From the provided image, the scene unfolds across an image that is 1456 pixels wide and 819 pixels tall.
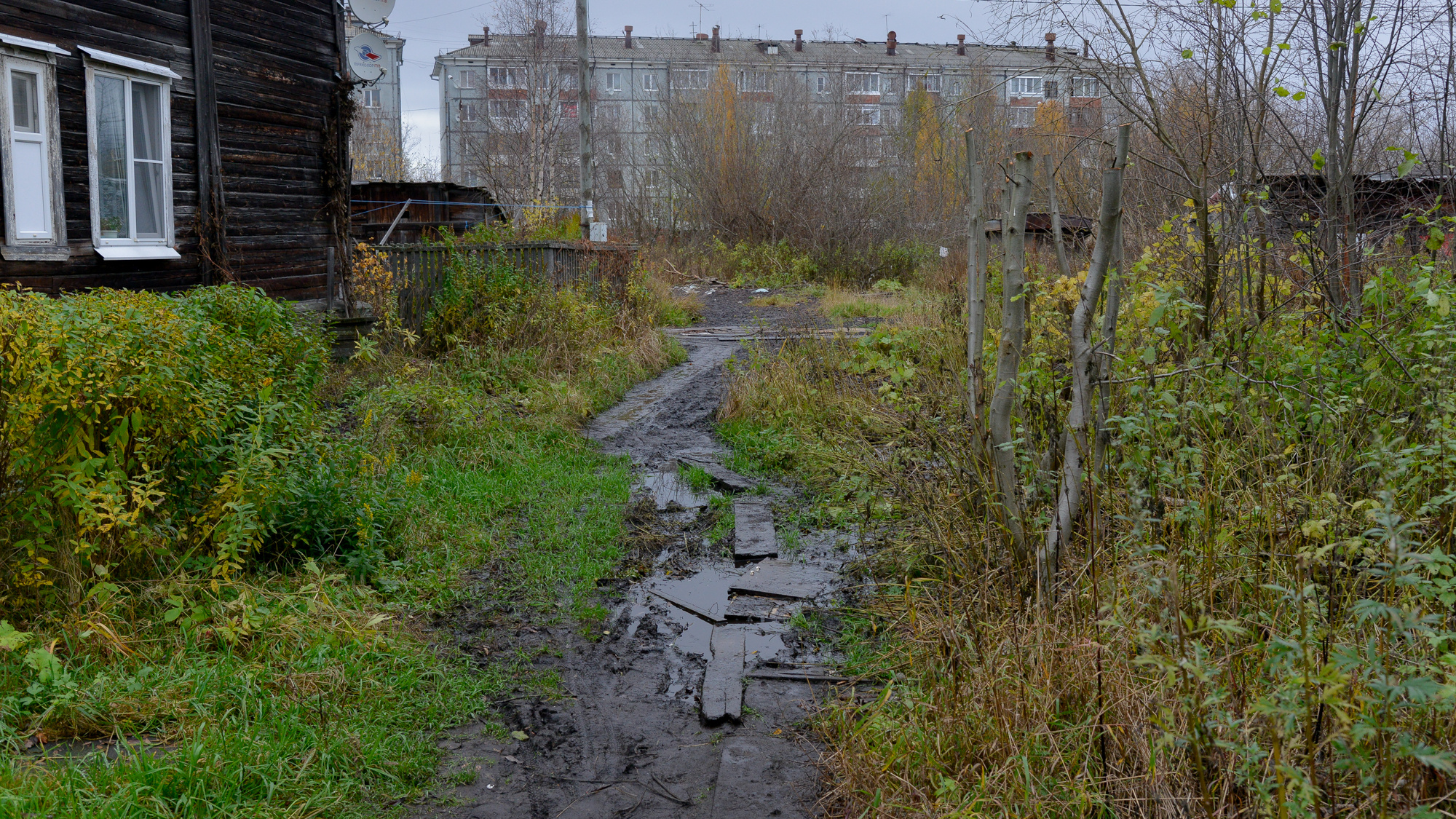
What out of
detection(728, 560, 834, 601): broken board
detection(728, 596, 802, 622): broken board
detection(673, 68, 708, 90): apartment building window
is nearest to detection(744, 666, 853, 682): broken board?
detection(728, 596, 802, 622): broken board

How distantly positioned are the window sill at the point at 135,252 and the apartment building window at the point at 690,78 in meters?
40.9

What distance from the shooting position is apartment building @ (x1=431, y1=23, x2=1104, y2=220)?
34.1 m

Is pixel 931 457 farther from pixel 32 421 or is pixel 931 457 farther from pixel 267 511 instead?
pixel 32 421

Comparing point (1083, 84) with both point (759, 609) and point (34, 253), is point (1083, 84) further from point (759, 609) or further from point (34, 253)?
point (34, 253)

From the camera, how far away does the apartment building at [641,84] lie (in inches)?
1344

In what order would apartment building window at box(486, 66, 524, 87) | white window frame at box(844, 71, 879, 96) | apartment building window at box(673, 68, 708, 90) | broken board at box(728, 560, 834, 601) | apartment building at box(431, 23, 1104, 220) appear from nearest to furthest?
broken board at box(728, 560, 834, 601), apartment building at box(431, 23, 1104, 220), white window frame at box(844, 71, 879, 96), apartment building window at box(486, 66, 524, 87), apartment building window at box(673, 68, 708, 90)

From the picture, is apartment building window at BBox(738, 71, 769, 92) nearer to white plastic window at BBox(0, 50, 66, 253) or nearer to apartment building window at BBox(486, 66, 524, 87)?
apartment building window at BBox(486, 66, 524, 87)

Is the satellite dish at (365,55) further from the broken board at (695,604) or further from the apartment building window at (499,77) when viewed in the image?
the apartment building window at (499,77)

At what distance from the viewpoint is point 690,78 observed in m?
48.2

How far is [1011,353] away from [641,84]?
2174 inches

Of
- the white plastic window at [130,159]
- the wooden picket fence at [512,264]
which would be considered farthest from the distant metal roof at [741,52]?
the white plastic window at [130,159]

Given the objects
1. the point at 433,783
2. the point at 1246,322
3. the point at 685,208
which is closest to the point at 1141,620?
the point at 433,783

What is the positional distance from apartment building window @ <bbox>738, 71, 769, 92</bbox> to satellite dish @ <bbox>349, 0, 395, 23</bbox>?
24.8 m

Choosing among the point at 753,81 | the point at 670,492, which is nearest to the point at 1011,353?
the point at 670,492
